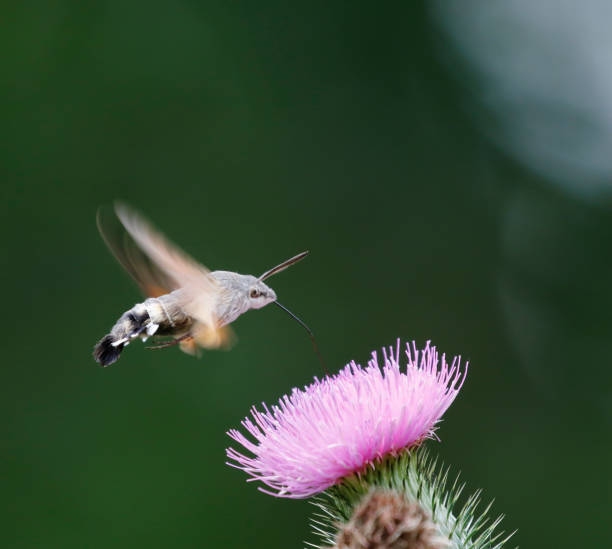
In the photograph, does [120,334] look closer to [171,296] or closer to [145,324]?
[145,324]

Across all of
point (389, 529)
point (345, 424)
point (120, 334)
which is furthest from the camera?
point (120, 334)

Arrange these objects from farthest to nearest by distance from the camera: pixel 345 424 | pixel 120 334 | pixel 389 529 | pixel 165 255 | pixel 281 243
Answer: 1. pixel 281 243
2. pixel 120 334
3. pixel 165 255
4. pixel 345 424
5. pixel 389 529

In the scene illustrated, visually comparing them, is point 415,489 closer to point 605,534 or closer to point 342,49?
point 605,534

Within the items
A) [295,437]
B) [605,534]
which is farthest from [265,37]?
[295,437]

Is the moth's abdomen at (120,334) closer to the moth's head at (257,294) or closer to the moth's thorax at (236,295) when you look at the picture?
the moth's thorax at (236,295)

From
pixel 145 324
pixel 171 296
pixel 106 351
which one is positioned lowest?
pixel 106 351

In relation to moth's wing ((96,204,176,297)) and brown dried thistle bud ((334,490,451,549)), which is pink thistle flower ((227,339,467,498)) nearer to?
brown dried thistle bud ((334,490,451,549))

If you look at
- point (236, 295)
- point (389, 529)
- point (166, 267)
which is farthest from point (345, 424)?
point (166, 267)

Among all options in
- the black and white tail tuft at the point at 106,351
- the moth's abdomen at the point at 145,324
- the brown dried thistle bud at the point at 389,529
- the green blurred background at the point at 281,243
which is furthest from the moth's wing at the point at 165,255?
the green blurred background at the point at 281,243
